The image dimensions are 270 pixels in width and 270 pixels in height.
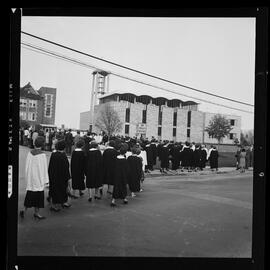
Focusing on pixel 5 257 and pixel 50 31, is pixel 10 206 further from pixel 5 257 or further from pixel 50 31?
pixel 50 31

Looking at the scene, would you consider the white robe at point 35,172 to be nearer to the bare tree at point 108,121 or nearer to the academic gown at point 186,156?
the bare tree at point 108,121

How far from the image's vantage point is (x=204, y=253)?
269 centimetres

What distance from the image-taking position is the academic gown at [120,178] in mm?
2812

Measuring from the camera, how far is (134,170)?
2902 mm

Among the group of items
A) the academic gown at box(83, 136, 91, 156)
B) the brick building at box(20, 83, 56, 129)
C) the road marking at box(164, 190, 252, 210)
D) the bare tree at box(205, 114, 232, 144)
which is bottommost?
the road marking at box(164, 190, 252, 210)

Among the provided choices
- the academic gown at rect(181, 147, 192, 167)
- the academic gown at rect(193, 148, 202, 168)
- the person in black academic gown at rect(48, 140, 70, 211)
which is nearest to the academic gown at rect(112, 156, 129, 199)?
the person in black academic gown at rect(48, 140, 70, 211)

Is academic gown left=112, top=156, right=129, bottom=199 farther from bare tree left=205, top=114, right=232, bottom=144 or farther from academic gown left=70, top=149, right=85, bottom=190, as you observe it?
bare tree left=205, top=114, right=232, bottom=144

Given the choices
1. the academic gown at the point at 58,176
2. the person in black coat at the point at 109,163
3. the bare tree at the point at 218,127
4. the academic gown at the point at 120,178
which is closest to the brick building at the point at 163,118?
the bare tree at the point at 218,127

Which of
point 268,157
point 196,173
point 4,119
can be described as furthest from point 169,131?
point 4,119

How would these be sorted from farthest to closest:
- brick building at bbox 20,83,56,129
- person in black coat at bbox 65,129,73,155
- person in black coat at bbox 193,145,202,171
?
person in black coat at bbox 193,145,202,171 → person in black coat at bbox 65,129,73,155 → brick building at bbox 20,83,56,129

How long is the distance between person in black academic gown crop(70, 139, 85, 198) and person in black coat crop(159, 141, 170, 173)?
78 cm

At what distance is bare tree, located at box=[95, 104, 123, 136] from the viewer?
276 centimetres

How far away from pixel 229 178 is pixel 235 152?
26 centimetres

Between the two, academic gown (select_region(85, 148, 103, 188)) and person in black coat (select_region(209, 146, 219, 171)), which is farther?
person in black coat (select_region(209, 146, 219, 171))
